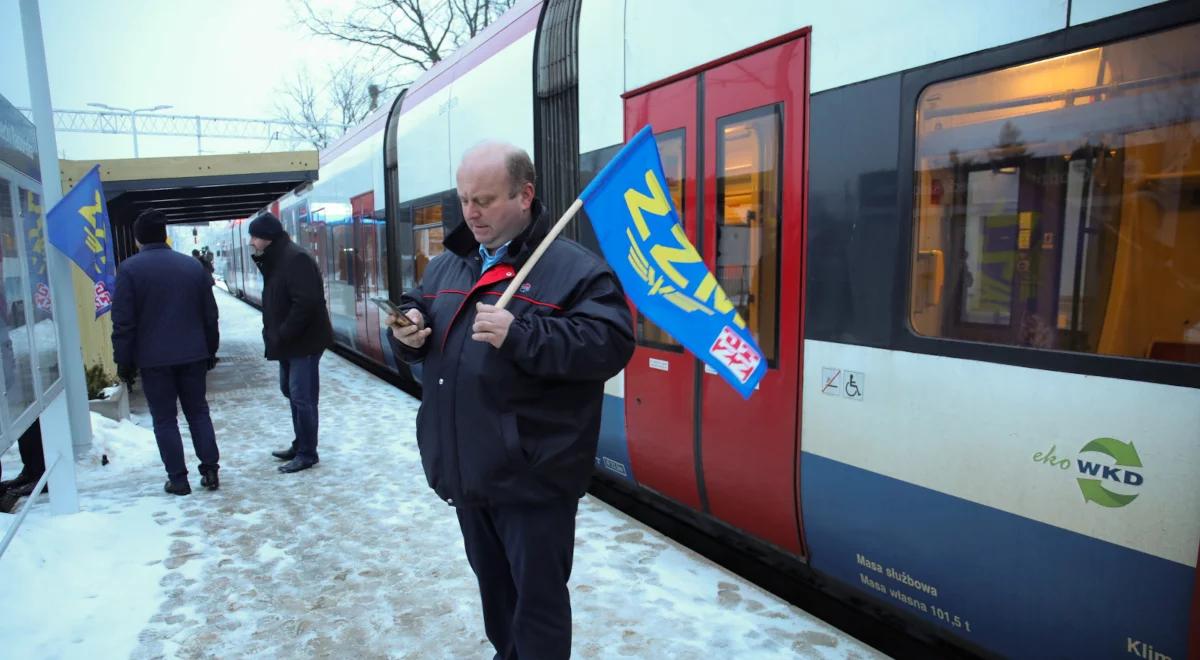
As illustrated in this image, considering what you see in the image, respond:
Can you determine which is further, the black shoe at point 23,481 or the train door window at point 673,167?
the black shoe at point 23,481

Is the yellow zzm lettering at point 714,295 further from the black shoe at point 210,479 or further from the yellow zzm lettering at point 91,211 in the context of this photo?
the yellow zzm lettering at point 91,211

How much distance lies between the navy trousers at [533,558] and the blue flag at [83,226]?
3956mm

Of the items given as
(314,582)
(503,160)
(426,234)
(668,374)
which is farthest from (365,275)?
(503,160)

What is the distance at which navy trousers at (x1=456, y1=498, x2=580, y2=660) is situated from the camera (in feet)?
6.56

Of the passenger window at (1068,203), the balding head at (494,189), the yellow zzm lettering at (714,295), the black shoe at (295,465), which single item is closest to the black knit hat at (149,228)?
the black shoe at (295,465)

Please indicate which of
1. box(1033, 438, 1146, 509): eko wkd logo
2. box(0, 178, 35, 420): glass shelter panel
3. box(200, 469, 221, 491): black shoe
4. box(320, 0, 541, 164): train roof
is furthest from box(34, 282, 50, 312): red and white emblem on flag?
box(1033, 438, 1146, 509): eko wkd logo

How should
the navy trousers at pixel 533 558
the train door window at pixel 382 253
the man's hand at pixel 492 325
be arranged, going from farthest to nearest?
the train door window at pixel 382 253
the navy trousers at pixel 533 558
the man's hand at pixel 492 325

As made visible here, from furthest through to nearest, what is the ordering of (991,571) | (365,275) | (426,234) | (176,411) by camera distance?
(365,275) → (426,234) → (176,411) → (991,571)

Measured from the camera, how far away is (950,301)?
7.88 feet

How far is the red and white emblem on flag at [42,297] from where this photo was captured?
4.10m

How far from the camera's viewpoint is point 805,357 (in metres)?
2.90

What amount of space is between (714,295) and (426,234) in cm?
496

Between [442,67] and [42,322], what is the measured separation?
161 inches

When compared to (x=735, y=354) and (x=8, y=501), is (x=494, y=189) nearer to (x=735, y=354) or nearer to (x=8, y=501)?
(x=735, y=354)
